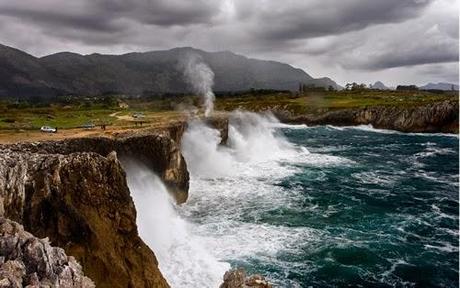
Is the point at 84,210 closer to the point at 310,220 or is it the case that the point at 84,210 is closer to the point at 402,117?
the point at 310,220

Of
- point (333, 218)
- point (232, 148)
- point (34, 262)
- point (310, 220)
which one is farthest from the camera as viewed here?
point (232, 148)

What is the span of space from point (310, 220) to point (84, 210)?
19850mm

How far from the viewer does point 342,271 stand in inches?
1062

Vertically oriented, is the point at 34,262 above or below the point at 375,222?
above

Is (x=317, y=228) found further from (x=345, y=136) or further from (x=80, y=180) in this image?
(x=345, y=136)

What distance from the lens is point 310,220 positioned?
118 feet

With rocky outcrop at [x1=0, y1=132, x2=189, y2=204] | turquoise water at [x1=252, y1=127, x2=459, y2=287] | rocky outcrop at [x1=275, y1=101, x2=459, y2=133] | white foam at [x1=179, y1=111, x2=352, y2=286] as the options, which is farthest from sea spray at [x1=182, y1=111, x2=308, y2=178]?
rocky outcrop at [x1=275, y1=101, x2=459, y2=133]

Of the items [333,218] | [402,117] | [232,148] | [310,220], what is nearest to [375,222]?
[333,218]

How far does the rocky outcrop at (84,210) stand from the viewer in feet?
63.7

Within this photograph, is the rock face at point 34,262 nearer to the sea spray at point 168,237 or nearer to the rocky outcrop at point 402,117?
the sea spray at point 168,237

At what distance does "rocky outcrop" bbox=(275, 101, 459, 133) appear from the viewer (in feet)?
344

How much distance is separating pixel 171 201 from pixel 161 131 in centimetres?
628

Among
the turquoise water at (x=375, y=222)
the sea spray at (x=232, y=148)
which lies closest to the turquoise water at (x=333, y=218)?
the turquoise water at (x=375, y=222)

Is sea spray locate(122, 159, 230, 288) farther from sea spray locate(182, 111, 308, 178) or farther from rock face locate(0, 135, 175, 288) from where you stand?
sea spray locate(182, 111, 308, 178)
